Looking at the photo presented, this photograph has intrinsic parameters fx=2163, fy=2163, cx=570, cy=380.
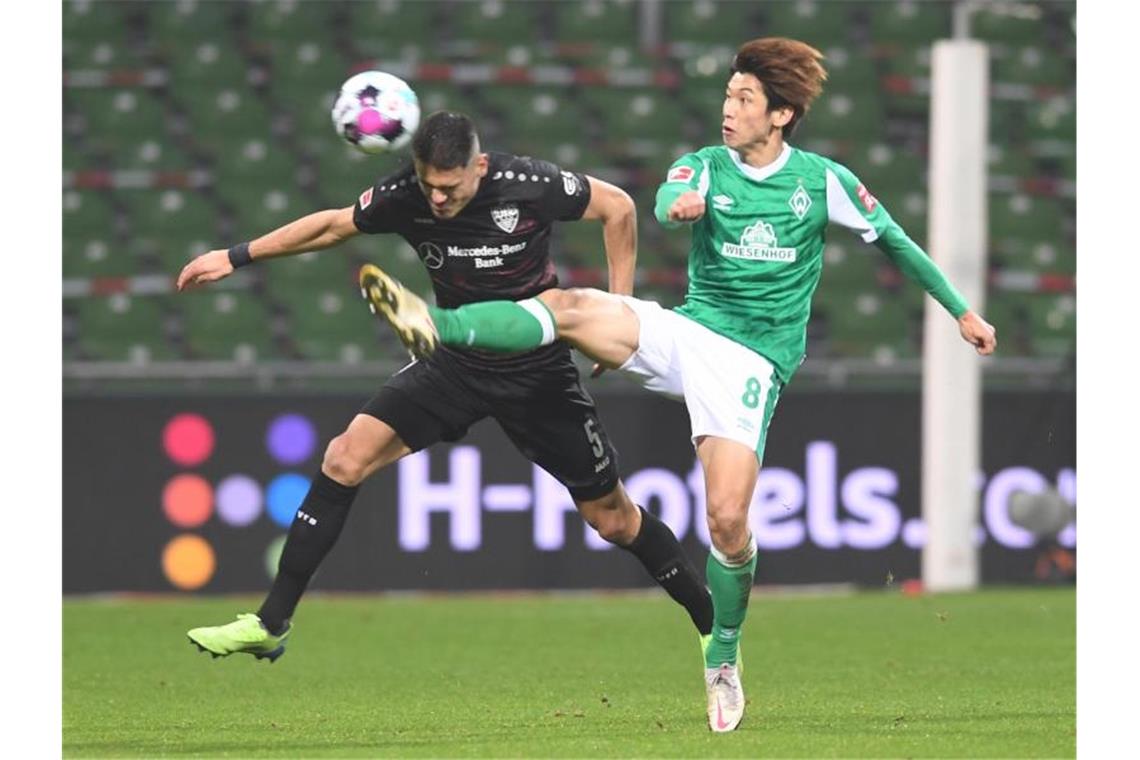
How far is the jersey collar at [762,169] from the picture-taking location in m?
6.74

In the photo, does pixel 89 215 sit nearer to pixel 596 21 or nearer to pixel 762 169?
pixel 596 21

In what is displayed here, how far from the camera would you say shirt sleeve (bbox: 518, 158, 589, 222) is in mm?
6906

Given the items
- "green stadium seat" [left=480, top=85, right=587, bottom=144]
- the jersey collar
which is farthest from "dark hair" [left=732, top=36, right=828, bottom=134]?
"green stadium seat" [left=480, top=85, right=587, bottom=144]

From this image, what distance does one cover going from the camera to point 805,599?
1295 cm

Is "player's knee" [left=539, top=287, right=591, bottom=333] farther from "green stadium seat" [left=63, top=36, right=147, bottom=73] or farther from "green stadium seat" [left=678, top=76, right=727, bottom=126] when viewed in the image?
"green stadium seat" [left=63, top=36, right=147, bottom=73]

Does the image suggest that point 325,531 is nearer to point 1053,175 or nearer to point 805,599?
point 805,599

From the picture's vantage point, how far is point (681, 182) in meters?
6.48

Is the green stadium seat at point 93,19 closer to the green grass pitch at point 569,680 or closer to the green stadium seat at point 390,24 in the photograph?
the green stadium seat at point 390,24

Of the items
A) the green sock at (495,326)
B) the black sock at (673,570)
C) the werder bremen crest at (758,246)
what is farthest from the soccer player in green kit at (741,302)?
the black sock at (673,570)

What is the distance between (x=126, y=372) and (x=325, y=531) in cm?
645

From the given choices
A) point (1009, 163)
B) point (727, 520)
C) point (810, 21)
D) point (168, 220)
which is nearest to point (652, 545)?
point (727, 520)

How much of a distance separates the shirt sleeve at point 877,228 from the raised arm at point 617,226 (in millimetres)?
671
